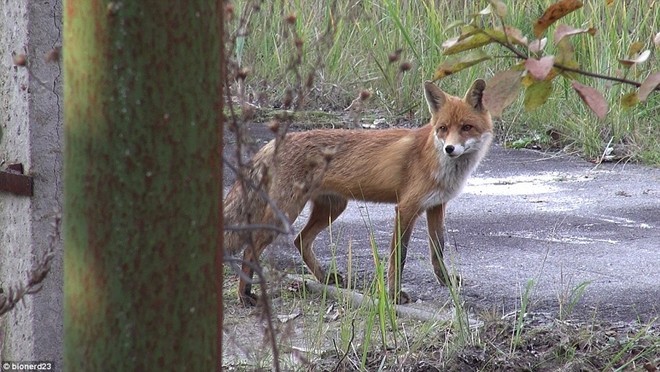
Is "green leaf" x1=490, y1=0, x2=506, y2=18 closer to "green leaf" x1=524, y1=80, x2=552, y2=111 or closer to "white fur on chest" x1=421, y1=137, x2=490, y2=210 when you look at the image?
"green leaf" x1=524, y1=80, x2=552, y2=111

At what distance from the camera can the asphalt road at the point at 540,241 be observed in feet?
16.3

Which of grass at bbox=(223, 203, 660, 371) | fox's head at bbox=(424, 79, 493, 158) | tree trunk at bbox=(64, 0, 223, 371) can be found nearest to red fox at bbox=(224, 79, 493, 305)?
fox's head at bbox=(424, 79, 493, 158)

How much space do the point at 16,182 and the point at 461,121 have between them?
328 centimetres

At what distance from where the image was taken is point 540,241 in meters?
6.34

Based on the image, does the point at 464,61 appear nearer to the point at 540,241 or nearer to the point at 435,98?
the point at 435,98

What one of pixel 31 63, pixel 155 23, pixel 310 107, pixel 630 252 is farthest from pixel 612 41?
pixel 155 23

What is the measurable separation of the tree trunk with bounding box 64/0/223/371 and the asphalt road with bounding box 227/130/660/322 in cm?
267

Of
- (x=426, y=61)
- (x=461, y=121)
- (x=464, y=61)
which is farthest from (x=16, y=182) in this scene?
(x=426, y=61)

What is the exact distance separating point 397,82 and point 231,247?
541 cm

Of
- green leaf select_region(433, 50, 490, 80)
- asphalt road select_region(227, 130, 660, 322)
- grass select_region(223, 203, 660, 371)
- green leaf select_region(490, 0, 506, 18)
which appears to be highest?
green leaf select_region(490, 0, 506, 18)

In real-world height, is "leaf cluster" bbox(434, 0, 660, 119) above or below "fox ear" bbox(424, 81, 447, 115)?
below

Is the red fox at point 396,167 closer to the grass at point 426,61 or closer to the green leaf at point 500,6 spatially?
the grass at point 426,61

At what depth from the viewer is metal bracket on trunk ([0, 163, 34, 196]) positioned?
11.2ft

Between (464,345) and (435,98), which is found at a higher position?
(435,98)
